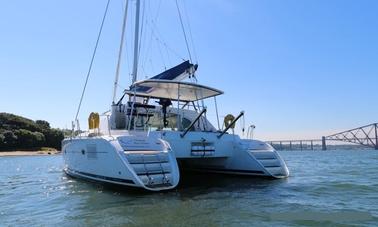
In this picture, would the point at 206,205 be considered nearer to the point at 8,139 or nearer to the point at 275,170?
the point at 275,170

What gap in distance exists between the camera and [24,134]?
65750 millimetres

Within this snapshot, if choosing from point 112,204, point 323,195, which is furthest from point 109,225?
point 323,195

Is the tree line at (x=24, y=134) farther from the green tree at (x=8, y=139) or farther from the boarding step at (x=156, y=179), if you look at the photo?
the boarding step at (x=156, y=179)

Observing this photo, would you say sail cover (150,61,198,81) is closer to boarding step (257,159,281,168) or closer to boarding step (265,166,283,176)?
boarding step (257,159,281,168)

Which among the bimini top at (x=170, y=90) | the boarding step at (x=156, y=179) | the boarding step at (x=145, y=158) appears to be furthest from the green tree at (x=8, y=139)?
the boarding step at (x=156, y=179)

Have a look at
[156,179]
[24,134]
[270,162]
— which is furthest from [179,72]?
[24,134]

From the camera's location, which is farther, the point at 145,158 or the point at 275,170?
the point at 275,170

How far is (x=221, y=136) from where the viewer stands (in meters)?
11.6

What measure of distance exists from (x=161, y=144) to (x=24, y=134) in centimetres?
6228

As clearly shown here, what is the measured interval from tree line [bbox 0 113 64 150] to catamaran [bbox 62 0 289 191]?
2190 inches

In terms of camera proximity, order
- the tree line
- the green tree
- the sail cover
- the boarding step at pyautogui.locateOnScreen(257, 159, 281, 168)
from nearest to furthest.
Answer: the boarding step at pyautogui.locateOnScreen(257, 159, 281, 168) < the sail cover < the green tree < the tree line

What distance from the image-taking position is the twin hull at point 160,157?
8734 mm

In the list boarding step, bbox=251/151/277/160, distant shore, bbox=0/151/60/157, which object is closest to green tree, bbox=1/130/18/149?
distant shore, bbox=0/151/60/157

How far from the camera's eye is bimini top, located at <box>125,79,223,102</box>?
11542 mm
